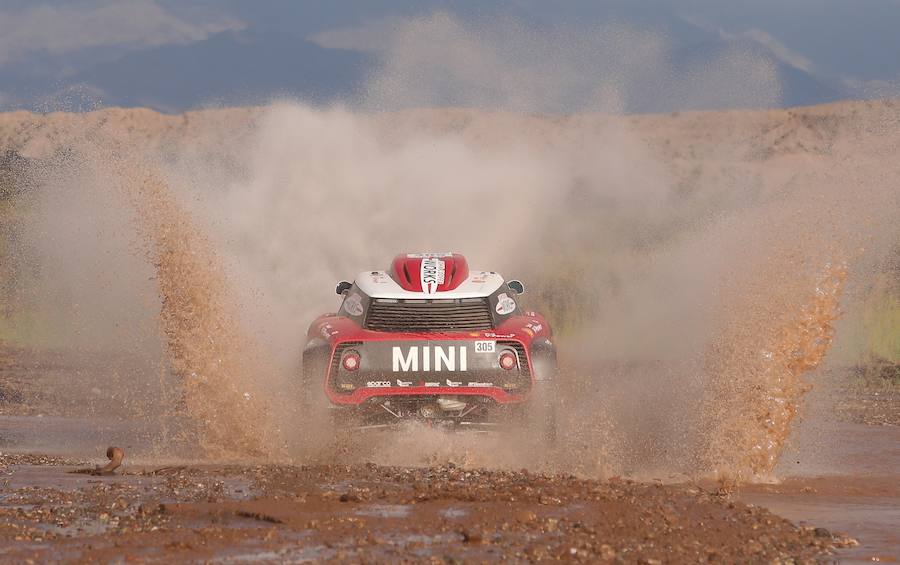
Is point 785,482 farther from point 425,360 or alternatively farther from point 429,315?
point 429,315

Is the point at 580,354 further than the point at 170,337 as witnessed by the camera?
Yes

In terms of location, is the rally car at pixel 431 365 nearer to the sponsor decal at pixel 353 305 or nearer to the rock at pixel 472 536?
the sponsor decal at pixel 353 305

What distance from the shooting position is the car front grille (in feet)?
47.0

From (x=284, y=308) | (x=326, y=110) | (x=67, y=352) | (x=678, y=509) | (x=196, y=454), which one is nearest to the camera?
(x=678, y=509)

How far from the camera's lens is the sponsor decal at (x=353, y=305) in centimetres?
1466

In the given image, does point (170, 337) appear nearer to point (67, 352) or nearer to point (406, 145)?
point (67, 352)

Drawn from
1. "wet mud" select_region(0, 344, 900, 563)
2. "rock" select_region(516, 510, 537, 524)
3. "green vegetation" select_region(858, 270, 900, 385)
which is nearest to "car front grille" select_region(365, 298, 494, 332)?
"wet mud" select_region(0, 344, 900, 563)

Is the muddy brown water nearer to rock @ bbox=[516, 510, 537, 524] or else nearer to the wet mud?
the wet mud

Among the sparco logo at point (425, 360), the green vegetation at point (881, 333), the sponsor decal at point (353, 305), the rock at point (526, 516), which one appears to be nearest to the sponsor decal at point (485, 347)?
the sparco logo at point (425, 360)

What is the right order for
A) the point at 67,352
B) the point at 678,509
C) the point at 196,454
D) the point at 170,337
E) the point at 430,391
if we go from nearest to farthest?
the point at 678,509 → the point at 430,391 → the point at 196,454 → the point at 170,337 → the point at 67,352

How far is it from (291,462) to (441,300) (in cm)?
197

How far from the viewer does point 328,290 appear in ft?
93.9

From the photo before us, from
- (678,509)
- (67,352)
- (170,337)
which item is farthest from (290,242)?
(678,509)

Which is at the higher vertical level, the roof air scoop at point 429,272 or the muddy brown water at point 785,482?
the roof air scoop at point 429,272
